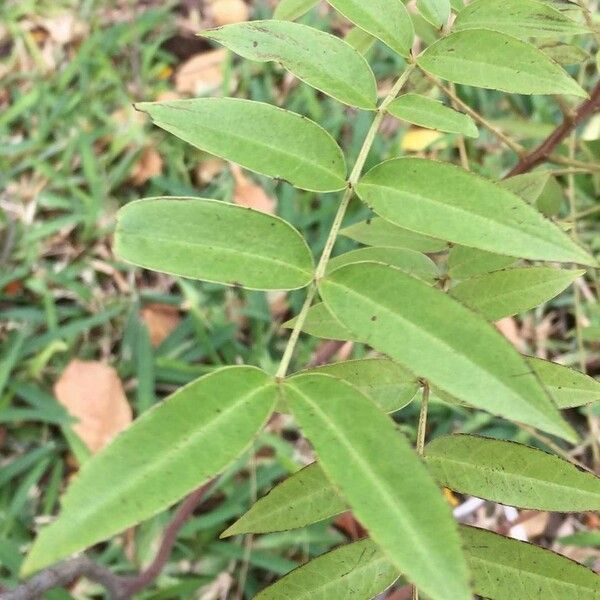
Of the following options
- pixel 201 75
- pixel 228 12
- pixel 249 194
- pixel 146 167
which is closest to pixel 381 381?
pixel 249 194

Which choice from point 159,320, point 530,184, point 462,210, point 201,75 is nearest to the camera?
point 462,210

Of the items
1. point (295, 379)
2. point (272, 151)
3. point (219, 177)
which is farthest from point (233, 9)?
point (295, 379)

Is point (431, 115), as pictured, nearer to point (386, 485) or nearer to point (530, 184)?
point (530, 184)

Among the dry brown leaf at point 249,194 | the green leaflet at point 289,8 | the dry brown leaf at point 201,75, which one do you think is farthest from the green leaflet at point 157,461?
the dry brown leaf at point 201,75

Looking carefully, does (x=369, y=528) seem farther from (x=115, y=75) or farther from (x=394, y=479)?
(x=115, y=75)

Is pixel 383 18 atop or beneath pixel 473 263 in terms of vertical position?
atop

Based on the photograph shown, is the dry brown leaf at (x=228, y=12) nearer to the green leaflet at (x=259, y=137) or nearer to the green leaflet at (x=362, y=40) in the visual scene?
the green leaflet at (x=362, y=40)

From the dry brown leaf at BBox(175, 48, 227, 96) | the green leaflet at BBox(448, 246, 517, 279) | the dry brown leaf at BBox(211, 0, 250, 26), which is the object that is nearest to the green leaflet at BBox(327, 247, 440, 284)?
the green leaflet at BBox(448, 246, 517, 279)
